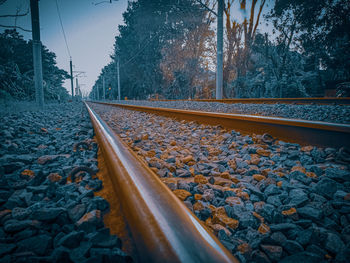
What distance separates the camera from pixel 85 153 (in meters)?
2.00

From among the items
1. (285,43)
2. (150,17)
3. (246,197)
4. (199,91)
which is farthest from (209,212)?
(150,17)

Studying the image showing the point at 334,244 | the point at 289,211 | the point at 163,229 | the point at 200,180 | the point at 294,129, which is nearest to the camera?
the point at 163,229

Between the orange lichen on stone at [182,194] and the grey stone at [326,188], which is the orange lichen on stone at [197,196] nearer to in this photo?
the orange lichen on stone at [182,194]

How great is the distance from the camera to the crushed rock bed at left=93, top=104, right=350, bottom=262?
32.9 inches

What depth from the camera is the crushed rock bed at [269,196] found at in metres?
0.84

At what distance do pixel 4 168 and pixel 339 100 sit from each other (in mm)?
7033

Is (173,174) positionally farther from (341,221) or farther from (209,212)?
(341,221)

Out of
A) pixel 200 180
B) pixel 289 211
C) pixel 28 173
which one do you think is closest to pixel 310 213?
pixel 289 211

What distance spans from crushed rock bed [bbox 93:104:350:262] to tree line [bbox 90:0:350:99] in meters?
12.4

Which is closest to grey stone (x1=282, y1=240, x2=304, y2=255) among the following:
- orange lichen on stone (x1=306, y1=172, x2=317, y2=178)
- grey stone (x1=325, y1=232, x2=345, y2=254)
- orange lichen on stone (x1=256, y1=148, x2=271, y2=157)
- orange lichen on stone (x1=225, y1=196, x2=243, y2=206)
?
grey stone (x1=325, y1=232, x2=345, y2=254)

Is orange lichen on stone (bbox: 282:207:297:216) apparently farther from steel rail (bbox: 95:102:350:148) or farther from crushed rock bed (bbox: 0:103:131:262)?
steel rail (bbox: 95:102:350:148)

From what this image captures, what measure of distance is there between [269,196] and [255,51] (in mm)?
17452

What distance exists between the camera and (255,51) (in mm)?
15836

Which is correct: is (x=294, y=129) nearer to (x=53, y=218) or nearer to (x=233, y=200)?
(x=233, y=200)
